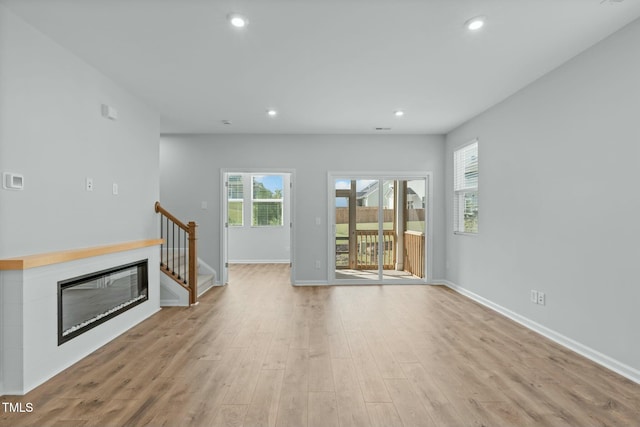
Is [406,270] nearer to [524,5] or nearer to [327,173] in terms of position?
[327,173]

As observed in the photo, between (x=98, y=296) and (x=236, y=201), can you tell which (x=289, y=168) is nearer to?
(x=236, y=201)

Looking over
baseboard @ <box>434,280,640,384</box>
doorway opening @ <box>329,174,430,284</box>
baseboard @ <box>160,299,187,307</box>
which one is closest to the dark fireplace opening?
baseboard @ <box>160,299,187,307</box>

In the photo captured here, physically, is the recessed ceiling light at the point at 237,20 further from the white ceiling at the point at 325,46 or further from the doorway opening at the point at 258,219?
the doorway opening at the point at 258,219

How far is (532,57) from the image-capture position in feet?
9.79

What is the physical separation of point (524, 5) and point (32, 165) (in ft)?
12.3

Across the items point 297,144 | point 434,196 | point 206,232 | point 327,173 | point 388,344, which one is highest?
point 297,144

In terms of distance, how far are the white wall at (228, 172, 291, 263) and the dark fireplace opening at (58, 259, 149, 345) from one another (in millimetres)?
4394

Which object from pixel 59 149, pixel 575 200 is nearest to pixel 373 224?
pixel 575 200

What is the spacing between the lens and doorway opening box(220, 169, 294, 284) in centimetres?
834

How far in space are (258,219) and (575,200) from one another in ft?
22.0

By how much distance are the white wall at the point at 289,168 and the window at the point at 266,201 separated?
2671 millimetres

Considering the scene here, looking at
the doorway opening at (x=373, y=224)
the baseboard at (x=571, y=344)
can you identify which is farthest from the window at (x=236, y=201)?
the baseboard at (x=571, y=344)

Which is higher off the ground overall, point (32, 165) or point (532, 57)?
point (532, 57)

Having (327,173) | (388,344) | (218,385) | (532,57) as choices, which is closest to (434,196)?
(327,173)
